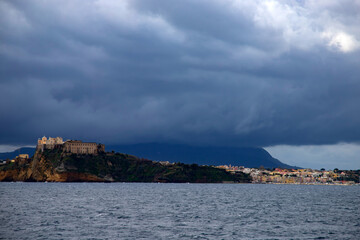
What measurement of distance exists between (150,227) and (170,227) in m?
3.63

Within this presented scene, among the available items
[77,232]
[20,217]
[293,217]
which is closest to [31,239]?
[77,232]

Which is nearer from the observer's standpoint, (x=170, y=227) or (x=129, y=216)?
(x=170, y=227)

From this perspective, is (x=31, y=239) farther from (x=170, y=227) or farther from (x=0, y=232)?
(x=170, y=227)

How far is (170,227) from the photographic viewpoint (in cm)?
7512

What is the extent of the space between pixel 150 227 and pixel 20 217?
1259 inches

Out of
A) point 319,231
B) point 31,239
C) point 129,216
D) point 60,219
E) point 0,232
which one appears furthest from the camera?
point 129,216

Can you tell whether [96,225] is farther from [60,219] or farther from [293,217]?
[293,217]

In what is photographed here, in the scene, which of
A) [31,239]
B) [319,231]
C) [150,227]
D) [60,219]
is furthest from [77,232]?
[319,231]

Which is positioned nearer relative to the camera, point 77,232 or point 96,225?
point 77,232

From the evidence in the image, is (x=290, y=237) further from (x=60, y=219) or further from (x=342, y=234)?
(x=60, y=219)

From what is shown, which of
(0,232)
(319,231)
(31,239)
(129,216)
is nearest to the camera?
(31,239)

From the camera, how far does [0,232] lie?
219 feet

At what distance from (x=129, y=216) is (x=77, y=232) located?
25.1m

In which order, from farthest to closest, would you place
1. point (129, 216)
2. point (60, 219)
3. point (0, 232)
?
Answer: point (129, 216) < point (60, 219) < point (0, 232)
